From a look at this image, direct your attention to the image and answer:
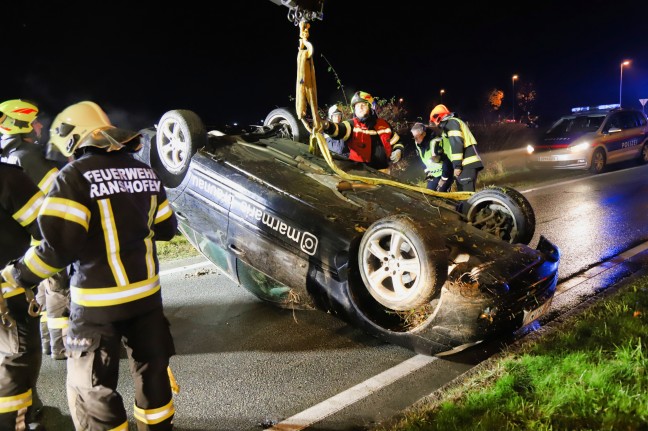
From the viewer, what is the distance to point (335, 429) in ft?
9.65

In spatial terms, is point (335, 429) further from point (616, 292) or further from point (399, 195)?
point (616, 292)

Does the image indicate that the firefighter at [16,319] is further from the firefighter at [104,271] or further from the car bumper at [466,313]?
the car bumper at [466,313]

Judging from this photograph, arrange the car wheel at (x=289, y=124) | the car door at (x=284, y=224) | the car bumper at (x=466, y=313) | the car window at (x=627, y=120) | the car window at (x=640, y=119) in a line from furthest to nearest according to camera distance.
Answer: the car window at (x=640, y=119)
the car window at (x=627, y=120)
the car wheel at (x=289, y=124)
the car door at (x=284, y=224)
the car bumper at (x=466, y=313)

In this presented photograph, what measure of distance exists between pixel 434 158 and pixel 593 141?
26.3 feet

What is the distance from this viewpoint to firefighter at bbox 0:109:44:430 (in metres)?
2.71

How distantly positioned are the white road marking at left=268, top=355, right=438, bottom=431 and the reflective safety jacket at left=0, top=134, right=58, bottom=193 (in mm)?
2169

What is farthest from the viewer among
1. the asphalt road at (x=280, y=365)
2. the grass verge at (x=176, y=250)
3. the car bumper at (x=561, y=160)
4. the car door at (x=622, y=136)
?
the car door at (x=622, y=136)

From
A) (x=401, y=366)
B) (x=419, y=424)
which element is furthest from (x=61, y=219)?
(x=401, y=366)

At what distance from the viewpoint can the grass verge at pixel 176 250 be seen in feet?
22.6

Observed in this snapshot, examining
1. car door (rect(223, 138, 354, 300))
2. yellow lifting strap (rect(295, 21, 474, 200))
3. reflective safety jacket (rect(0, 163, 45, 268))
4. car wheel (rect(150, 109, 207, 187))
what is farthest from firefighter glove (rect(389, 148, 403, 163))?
reflective safety jacket (rect(0, 163, 45, 268))

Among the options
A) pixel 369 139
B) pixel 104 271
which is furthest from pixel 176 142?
pixel 104 271

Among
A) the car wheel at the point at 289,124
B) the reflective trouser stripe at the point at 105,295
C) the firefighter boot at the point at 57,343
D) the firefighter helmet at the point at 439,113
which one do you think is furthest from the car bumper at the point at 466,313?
the firefighter helmet at the point at 439,113

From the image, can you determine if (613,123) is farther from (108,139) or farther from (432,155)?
(108,139)

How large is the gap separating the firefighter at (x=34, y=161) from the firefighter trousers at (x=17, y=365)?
86cm
